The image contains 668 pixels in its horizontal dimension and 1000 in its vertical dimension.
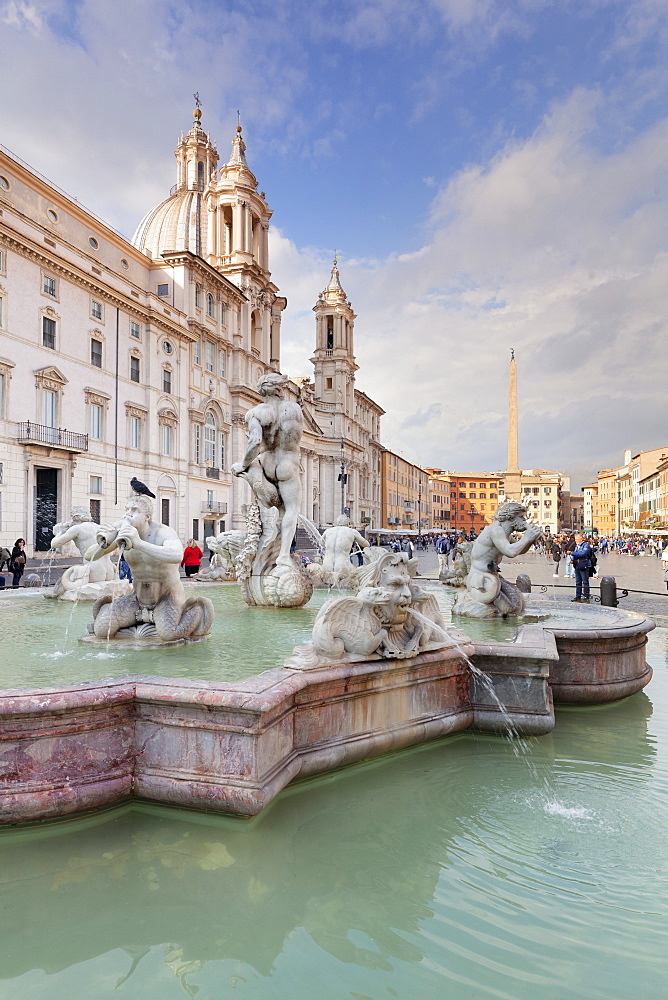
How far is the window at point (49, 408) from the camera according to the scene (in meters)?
27.0

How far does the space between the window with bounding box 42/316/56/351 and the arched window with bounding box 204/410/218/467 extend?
1339 cm

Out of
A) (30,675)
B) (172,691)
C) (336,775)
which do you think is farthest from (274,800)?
(30,675)

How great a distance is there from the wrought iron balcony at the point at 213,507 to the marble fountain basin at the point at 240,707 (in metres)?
33.7

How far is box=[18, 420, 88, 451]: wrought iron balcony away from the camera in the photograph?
25.3 m

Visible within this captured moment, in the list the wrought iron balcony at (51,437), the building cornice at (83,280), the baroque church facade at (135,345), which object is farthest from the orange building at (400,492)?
the wrought iron balcony at (51,437)

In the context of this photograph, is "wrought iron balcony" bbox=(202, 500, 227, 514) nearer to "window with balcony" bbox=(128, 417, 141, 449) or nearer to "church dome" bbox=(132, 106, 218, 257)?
"window with balcony" bbox=(128, 417, 141, 449)

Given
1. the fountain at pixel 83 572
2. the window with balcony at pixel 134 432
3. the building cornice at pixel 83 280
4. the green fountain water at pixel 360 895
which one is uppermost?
the building cornice at pixel 83 280

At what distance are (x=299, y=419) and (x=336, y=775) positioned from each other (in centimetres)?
459

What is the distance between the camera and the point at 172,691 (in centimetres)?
337

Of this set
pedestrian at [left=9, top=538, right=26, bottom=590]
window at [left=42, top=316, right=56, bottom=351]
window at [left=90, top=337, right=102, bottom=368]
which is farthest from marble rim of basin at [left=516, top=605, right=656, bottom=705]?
window at [left=90, top=337, right=102, bottom=368]

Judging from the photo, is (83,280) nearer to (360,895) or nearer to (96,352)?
(96,352)

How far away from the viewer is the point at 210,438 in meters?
41.2

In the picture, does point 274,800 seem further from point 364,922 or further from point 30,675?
point 30,675

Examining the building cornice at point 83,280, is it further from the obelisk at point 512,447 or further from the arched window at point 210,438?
the obelisk at point 512,447
